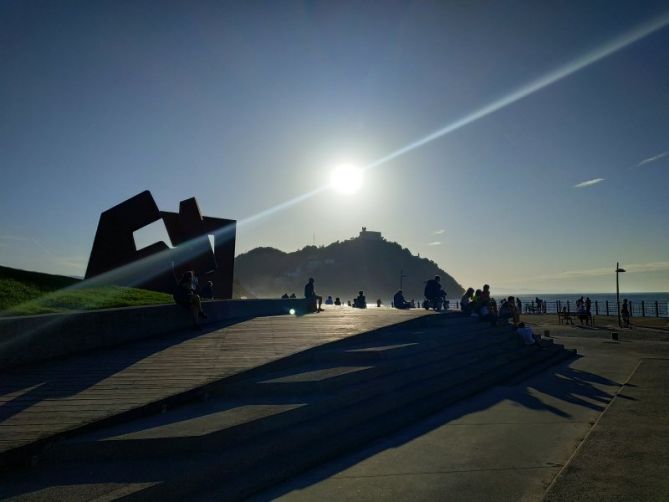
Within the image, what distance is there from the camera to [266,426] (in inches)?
189

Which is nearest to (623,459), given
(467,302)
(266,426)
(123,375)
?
(266,426)

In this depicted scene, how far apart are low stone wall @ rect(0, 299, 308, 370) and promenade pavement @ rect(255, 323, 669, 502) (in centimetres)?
512

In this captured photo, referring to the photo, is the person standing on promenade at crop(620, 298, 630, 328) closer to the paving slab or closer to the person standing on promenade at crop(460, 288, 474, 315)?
the person standing on promenade at crop(460, 288, 474, 315)

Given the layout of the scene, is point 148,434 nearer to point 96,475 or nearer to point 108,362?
point 96,475

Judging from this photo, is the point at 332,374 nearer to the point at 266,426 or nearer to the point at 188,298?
the point at 266,426

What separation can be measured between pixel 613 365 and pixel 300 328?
8259 millimetres

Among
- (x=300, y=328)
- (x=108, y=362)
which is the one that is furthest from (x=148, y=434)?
(x=300, y=328)

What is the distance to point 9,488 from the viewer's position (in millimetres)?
3494

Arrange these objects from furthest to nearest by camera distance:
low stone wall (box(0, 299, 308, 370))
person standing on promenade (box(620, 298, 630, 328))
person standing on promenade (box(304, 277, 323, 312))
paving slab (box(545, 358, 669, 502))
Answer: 1. person standing on promenade (box(620, 298, 630, 328))
2. person standing on promenade (box(304, 277, 323, 312))
3. low stone wall (box(0, 299, 308, 370))
4. paving slab (box(545, 358, 669, 502))

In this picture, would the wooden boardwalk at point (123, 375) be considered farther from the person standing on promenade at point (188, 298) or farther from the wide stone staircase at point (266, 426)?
the person standing on promenade at point (188, 298)

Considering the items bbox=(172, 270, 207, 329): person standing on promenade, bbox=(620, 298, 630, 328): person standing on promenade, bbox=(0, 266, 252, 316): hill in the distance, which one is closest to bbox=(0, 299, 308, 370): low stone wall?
bbox=(172, 270, 207, 329): person standing on promenade

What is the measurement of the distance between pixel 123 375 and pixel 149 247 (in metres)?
12.7

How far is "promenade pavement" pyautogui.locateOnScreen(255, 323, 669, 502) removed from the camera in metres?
4.12

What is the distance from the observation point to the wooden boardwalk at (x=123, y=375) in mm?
4539
